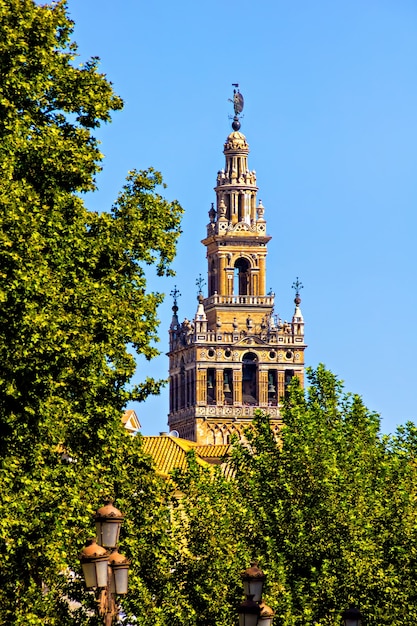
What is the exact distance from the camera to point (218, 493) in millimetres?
64875

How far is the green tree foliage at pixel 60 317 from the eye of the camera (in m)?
49.4

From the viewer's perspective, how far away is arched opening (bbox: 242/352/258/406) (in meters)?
196

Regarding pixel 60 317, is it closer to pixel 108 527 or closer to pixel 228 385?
pixel 108 527

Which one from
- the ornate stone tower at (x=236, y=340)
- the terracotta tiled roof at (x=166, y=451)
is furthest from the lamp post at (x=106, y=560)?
the ornate stone tower at (x=236, y=340)

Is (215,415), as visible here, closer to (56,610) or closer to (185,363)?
(185,363)

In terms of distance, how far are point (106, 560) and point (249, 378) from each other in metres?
156

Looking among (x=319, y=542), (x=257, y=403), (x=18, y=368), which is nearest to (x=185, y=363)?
(x=257, y=403)

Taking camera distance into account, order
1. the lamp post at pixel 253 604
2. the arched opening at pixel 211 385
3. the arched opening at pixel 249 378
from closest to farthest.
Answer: the lamp post at pixel 253 604, the arched opening at pixel 211 385, the arched opening at pixel 249 378

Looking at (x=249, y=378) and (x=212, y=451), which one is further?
(x=249, y=378)

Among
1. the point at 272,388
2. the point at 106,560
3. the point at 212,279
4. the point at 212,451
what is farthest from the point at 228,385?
the point at 106,560

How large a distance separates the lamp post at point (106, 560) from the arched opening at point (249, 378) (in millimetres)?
151608

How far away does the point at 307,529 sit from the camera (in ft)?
216

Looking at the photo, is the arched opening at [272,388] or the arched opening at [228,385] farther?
the arched opening at [272,388]

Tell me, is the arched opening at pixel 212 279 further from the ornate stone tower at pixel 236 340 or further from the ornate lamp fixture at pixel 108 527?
the ornate lamp fixture at pixel 108 527
